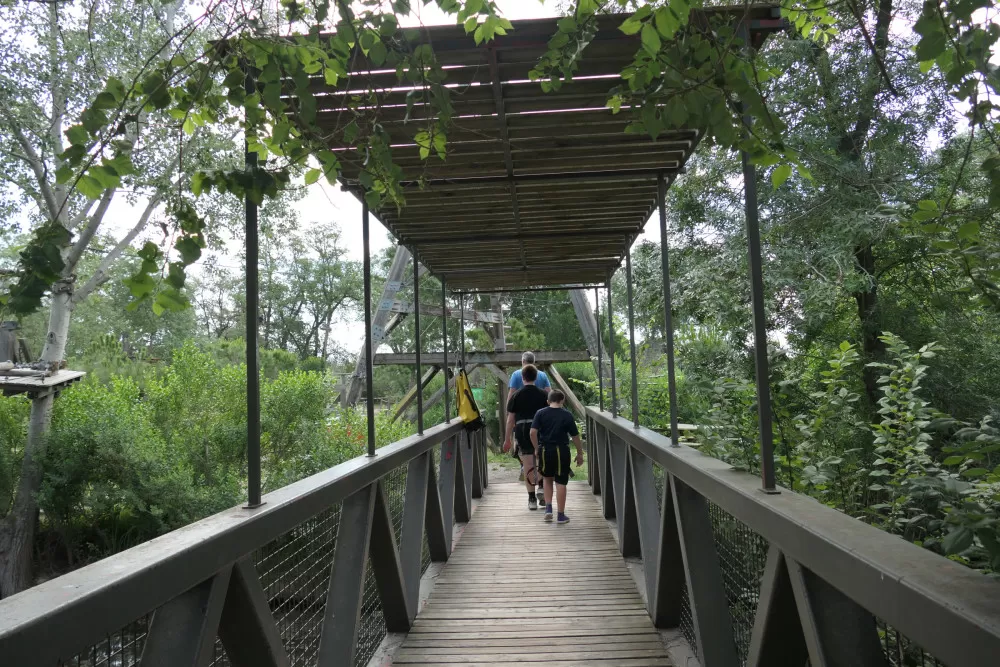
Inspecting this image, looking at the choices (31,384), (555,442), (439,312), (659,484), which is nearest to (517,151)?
(659,484)

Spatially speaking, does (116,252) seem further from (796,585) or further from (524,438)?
(796,585)

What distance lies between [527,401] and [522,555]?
5.35 ft

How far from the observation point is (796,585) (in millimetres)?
1472

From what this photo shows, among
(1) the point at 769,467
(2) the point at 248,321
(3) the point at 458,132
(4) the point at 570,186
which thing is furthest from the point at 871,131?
(2) the point at 248,321

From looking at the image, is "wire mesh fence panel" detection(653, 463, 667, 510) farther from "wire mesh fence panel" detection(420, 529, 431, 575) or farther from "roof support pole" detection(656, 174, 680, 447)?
"wire mesh fence panel" detection(420, 529, 431, 575)

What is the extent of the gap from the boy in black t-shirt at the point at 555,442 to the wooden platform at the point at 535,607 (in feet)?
1.09

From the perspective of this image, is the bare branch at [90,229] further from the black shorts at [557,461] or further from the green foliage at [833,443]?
the green foliage at [833,443]

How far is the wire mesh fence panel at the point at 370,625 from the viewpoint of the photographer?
2813mm

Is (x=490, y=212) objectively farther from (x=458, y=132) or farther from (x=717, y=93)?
(x=717, y=93)

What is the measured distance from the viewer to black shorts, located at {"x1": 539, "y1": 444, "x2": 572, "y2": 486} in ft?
17.5

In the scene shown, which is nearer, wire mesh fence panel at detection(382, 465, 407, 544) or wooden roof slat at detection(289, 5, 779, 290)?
wooden roof slat at detection(289, 5, 779, 290)

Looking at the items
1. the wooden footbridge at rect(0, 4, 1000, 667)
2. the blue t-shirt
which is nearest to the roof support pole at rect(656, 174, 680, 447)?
the wooden footbridge at rect(0, 4, 1000, 667)

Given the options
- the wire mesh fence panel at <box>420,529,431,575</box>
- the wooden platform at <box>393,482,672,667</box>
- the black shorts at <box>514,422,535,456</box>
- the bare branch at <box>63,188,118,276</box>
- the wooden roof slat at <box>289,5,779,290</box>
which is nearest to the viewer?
the wooden roof slat at <box>289,5,779,290</box>

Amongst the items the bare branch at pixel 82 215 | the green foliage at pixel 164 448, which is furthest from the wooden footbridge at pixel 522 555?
the bare branch at pixel 82 215
